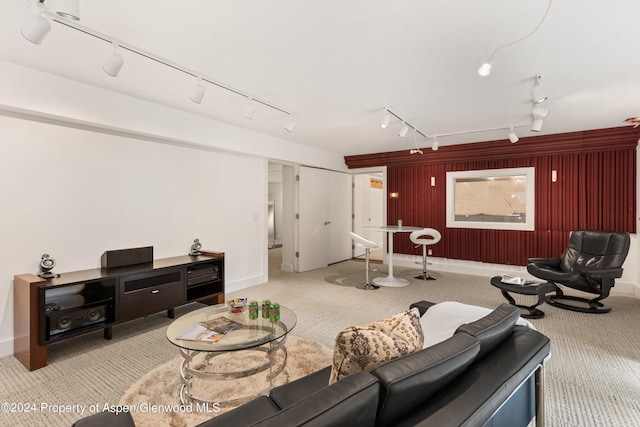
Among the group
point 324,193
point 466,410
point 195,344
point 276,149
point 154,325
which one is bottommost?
point 154,325

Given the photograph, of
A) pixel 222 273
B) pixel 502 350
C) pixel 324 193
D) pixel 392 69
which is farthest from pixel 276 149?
pixel 502 350

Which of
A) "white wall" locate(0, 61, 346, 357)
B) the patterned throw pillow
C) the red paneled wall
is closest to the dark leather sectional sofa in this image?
the patterned throw pillow

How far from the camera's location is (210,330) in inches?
93.7

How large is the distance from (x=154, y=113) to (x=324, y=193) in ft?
13.1

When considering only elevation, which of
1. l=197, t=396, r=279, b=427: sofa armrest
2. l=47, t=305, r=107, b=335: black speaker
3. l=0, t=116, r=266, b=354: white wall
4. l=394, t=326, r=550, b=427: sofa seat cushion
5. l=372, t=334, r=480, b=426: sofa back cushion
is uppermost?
l=0, t=116, r=266, b=354: white wall

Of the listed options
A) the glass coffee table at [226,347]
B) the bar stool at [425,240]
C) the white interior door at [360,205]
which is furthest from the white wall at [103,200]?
the white interior door at [360,205]

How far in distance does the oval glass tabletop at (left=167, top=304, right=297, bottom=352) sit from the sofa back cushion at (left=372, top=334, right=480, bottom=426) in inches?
51.7

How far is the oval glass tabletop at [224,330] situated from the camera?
212 cm

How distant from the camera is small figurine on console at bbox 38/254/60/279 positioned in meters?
2.99

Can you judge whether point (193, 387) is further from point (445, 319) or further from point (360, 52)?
point (360, 52)

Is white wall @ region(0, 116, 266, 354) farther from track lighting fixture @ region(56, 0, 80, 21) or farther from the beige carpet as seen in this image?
track lighting fixture @ region(56, 0, 80, 21)

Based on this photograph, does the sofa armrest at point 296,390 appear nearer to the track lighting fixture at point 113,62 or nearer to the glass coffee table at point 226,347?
the glass coffee table at point 226,347

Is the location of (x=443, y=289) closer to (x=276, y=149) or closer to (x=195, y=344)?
(x=276, y=149)

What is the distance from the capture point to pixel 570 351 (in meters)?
2.88
